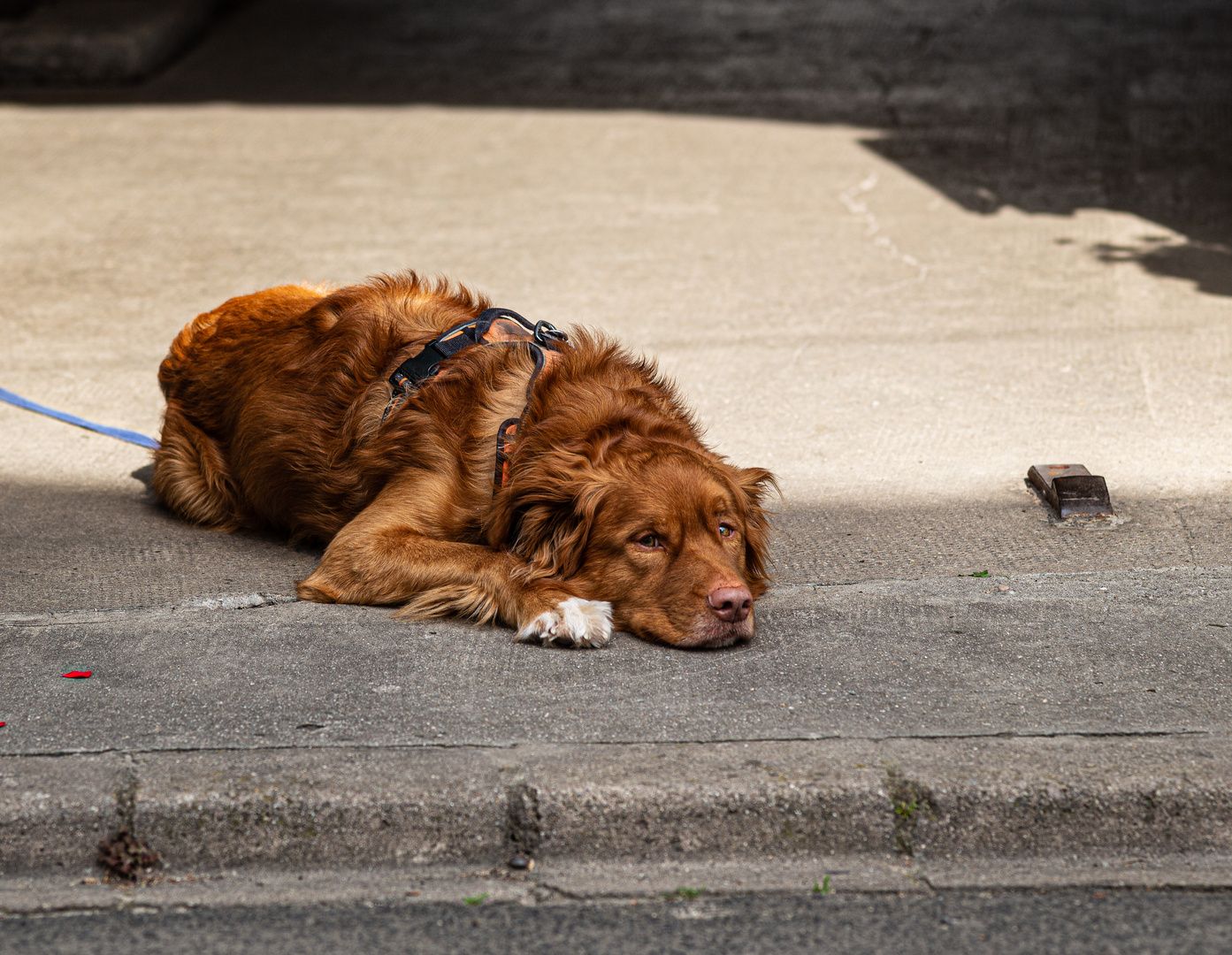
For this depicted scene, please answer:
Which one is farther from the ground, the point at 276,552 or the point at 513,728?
the point at 513,728

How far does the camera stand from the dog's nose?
138 inches

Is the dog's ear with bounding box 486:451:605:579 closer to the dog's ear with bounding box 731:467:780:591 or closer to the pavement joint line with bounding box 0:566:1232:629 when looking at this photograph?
the dog's ear with bounding box 731:467:780:591

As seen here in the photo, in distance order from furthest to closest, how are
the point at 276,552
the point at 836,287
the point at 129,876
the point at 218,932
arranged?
the point at 836,287 < the point at 276,552 < the point at 129,876 < the point at 218,932

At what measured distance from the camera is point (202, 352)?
4926 mm

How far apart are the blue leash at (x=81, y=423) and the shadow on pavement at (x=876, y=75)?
5.75 m

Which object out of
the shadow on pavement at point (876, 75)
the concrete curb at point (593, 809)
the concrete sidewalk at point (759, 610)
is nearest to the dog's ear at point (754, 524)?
the concrete sidewalk at point (759, 610)

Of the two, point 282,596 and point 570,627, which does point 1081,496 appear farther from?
point 282,596

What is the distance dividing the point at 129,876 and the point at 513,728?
0.93 metres

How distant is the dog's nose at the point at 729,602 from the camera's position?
3494 millimetres

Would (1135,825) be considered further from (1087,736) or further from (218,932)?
(218,932)

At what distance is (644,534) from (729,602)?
341 millimetres

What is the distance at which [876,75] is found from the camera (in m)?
11.4

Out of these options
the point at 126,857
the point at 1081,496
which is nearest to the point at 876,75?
the point at 1081,496

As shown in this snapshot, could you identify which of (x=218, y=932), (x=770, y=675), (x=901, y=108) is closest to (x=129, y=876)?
(x=218, y=932)
